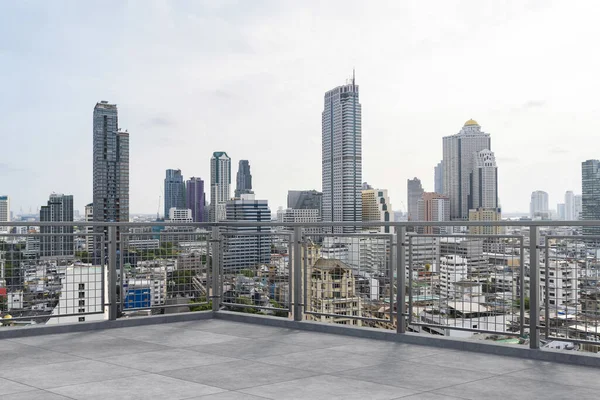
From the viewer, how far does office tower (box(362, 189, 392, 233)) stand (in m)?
82.5

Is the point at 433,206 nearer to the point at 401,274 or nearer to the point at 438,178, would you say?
the point at 438,178

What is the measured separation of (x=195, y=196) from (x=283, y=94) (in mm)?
21298

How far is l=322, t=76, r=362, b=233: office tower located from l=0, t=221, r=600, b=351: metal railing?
73.2m

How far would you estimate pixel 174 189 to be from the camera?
80.2 m

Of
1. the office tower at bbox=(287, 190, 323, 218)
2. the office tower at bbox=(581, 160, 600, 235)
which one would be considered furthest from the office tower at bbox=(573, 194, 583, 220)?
the office tower at bbox=(287, 190, 323, 218)

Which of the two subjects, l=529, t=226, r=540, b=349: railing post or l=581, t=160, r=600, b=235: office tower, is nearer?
l=529, t=226, r=540, b=349: railing post

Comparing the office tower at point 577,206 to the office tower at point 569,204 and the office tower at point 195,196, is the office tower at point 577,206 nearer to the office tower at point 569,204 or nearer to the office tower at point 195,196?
the office tower at point 569,204

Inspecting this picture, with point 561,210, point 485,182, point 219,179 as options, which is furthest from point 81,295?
point 485,182

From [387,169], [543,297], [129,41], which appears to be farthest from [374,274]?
[387,169]

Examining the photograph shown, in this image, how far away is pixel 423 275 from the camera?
6316mm

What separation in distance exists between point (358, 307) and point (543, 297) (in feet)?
6.71

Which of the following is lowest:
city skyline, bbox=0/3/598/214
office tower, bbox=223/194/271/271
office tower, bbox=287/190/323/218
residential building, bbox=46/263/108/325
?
residential building, bbox=46/263/108/325

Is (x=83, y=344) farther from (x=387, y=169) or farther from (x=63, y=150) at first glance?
(x=387, y=169)

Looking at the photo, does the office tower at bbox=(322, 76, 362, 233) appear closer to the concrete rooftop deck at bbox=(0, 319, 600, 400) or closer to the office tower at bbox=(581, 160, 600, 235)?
the office tower at bbox=(581, 160, 600, 235)
